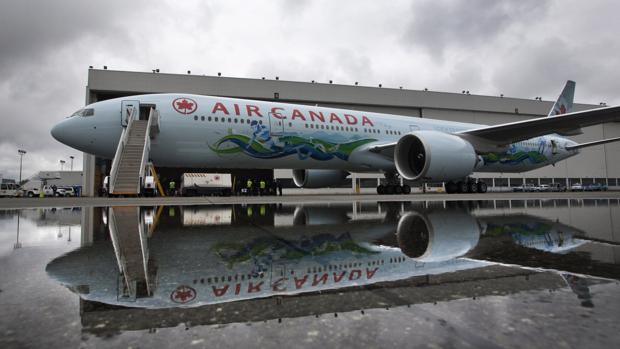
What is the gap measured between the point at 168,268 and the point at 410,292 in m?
1.37

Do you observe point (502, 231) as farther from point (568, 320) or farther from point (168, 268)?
point (168, 268)

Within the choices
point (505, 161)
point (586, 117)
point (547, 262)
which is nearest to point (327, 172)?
point (505, 161)

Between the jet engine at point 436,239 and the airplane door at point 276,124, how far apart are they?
7.84 metres

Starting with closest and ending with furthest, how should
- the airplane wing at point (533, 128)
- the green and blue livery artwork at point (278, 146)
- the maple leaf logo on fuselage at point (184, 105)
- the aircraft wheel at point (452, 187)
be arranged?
the airplane wing at point (533, 128) < the maple leaf logo on fuselage at point (184, 105) < the green and blue livery artwork at point (278, 146) < the aircraft wheel at point (452, 187)

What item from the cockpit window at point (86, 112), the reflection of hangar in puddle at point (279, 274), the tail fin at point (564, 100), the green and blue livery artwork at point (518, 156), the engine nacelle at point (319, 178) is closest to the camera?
the reflection of hangar in puddle at point (279, 274)

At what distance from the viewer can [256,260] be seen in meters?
2.19

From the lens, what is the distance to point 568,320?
1166 mm

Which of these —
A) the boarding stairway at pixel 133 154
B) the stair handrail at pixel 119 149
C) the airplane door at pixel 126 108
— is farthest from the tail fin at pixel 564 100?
the stair handrail at pixel 119 149

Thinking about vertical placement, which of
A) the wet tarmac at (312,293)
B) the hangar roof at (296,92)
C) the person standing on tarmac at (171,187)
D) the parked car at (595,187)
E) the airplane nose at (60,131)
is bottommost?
the wet tarmac at (312,293)

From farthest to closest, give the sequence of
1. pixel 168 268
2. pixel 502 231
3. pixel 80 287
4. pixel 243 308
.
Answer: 1. pixel 502 231
2. pixel 168 268
3. pixel 80 287
4. pixel 243 308

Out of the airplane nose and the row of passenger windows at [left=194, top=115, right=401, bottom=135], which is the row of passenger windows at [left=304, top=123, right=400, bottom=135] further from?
the airplane nose

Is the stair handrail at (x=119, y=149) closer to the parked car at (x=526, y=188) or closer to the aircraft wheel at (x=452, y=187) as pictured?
the aircraft wheel at (x=452, y=187)

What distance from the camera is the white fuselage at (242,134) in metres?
10.3

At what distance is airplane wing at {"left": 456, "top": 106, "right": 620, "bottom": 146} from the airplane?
0.08ft
